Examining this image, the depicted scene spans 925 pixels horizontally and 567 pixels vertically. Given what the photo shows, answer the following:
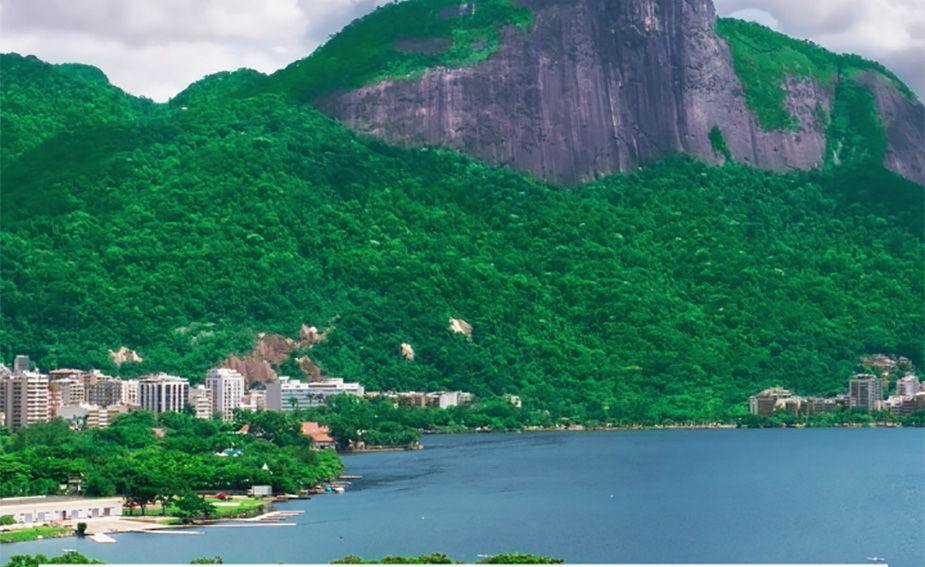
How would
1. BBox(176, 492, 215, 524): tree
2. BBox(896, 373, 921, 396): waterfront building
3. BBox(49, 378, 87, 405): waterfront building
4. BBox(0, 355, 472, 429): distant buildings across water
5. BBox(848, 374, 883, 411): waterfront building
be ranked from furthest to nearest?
1. BBox(896, 373, 921, 396): waterfront building
2. BBox(848, 374, 883, 411): waterfront building
3. BBox(49, 378, 87, 405): waterfront building
4. BBox(0, 355, 472, 429): distant buildings across water
5. BBox(176, 492, 215, 524): tree

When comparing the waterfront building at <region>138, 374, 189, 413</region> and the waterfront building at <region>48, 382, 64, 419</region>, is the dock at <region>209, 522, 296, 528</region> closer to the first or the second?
the waterfront building at <region>48, 382, 64, 419</region>

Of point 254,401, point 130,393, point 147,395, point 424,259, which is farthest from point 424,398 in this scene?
point 130,393

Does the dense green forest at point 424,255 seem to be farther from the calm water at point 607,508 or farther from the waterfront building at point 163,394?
the calm water at point 607,508

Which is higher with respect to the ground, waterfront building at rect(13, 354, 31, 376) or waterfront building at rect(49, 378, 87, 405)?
waterfront building at rect(13, 354, 31, 376)

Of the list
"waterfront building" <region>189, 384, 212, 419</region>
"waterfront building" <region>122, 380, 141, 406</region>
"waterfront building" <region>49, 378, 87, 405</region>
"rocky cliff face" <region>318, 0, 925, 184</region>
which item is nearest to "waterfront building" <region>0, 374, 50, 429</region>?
"waterfront building" <region>49, 378, 87, 405</region>

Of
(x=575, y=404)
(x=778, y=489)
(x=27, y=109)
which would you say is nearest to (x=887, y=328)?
(x=575, y=404)

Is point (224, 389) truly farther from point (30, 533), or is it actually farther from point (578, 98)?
point (30, 533)
